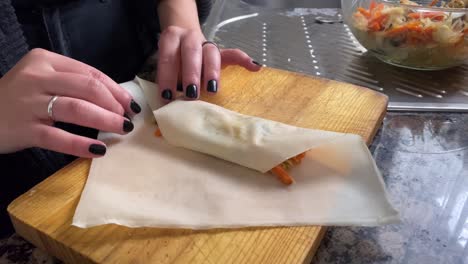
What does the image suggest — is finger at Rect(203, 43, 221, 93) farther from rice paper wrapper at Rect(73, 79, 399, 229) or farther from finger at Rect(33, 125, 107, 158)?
finger at Rect(33, 125, 107, 158)

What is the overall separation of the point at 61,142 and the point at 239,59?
39 centimetres

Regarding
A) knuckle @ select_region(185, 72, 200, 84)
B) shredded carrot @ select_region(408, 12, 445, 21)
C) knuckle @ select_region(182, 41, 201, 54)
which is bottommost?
knuckle @ select_region(185, 72, 200, 84)

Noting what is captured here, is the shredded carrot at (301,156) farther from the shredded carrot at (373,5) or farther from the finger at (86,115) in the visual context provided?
the shredded carrot at (373,5)

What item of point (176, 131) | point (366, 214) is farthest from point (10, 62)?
point (366, 214)

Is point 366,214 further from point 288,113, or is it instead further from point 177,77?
point 177,77

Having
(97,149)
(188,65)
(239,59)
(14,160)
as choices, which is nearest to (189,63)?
(188,65)

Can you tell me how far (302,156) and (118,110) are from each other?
11.8 inches

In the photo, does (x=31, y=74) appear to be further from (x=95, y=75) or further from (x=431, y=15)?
(x=431, y=15)

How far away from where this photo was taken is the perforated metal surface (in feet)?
2.98

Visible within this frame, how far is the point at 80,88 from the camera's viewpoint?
0.64 m

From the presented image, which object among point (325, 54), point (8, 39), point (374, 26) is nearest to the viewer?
point (8, 39)

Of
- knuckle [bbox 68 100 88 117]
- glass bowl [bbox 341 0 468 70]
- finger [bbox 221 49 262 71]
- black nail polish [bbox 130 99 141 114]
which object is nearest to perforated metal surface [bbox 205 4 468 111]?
glass bowl [bbox 341 0 468 70]

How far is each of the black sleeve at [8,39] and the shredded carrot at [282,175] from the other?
1.62 ft

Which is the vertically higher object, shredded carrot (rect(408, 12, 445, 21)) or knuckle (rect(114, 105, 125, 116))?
shredded carrot (rect(408, 12, 445, 21))
